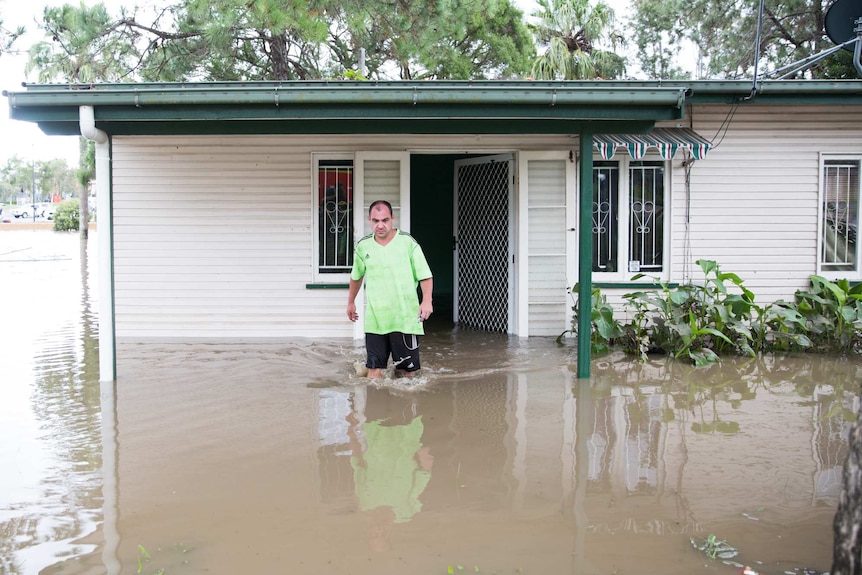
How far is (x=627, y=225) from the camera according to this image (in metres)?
10.4

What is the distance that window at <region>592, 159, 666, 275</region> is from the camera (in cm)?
1040

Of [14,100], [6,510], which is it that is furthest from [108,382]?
[6,510]

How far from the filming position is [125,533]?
175 inches

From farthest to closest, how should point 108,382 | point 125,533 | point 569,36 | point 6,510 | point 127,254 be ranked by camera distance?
point 569,36
point 127,254
point 108,382
point 6,510
point 125,533

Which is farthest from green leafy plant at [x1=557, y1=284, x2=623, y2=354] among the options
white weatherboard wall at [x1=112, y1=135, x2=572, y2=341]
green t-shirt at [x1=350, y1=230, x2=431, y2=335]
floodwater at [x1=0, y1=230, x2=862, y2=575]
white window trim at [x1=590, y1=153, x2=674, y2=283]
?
green t-shirt at [x1=350, y1=230, x2=431, y2=335]

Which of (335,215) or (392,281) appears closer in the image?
(392,281)

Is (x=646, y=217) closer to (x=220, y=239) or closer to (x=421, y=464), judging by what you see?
(x=220, y=239)

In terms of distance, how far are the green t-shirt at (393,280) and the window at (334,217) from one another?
3.09m

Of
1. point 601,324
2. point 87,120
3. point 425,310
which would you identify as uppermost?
point 87,120

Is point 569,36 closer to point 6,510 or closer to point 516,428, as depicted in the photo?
point 516,428

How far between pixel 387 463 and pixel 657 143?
544 centimetres

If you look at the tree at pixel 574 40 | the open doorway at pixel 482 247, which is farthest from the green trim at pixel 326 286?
the tree at pixel 574 40

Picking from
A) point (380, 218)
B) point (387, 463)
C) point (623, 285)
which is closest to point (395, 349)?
point (380, 218)

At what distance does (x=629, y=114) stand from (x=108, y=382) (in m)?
5.24
